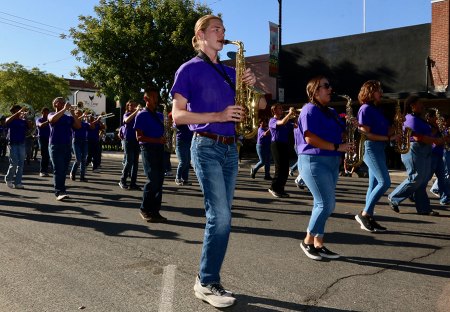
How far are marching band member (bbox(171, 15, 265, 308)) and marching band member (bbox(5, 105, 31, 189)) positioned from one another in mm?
8094

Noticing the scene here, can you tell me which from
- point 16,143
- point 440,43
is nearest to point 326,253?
point 16,143

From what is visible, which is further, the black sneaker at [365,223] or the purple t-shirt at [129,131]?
the purple t-shirt at [129,131]

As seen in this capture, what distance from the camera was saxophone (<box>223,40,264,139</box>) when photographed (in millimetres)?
3629

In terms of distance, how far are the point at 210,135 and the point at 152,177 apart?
3385mm

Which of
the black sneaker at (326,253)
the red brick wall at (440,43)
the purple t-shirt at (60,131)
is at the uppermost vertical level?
the red brick wall at (440,43)

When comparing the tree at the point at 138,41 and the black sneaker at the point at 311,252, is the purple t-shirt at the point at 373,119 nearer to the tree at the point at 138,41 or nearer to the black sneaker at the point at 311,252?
the black sneaker at the point at 311,252

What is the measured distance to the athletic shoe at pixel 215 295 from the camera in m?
3.37

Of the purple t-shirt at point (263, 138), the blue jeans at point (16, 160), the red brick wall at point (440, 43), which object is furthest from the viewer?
the red brick wall at point (440, 43)

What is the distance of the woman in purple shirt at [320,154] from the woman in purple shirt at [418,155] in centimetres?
285

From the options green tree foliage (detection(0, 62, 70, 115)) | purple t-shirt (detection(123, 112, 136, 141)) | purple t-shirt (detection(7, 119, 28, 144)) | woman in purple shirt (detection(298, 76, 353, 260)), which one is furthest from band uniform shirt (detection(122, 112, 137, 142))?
green tree foliage (detection(0, 62, 70, 115))

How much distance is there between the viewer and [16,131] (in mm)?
10344

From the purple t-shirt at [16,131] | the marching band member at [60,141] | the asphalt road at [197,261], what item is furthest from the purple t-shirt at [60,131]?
the purple t-shirt at [16,131]

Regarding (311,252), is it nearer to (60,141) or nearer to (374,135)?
(374,135)

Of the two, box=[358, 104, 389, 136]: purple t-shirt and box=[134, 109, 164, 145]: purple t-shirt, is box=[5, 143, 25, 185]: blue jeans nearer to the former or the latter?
box=[134, 109, 164, 145]: purple t-shirt
